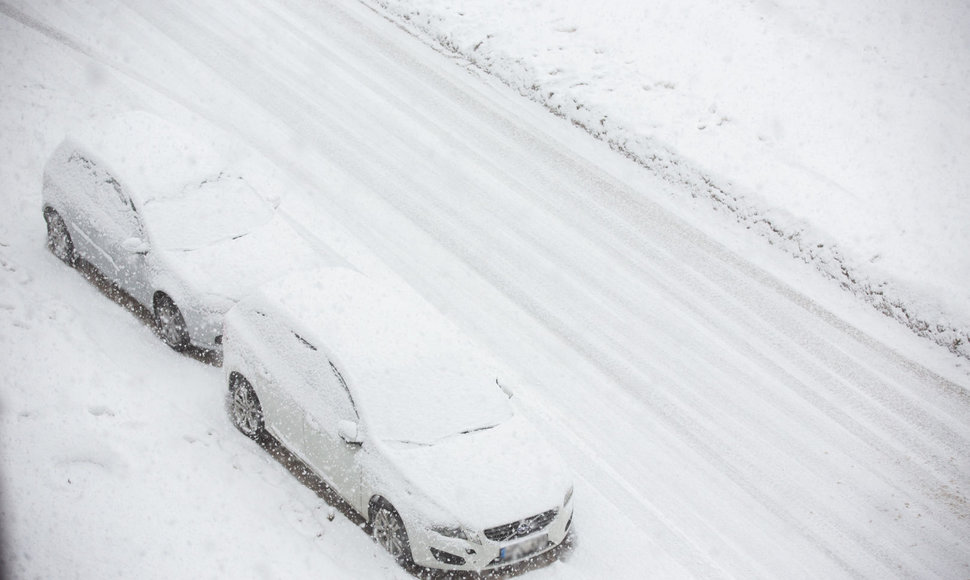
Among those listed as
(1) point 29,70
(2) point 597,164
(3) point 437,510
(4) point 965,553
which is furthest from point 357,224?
(4) point 965,553

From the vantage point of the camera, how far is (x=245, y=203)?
10164mm

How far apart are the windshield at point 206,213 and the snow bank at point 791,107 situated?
6948 mm

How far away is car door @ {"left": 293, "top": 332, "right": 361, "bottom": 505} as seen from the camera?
23.8 feet

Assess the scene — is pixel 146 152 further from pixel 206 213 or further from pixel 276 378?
pixel 276 378

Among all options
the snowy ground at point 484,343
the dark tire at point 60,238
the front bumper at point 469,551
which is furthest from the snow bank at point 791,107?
the dark tire at point 60,238

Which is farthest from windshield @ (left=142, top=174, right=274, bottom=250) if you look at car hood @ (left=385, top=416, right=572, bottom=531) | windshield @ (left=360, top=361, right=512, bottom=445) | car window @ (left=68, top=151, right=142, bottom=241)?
car hood @ (left=385, top=416, right=572, bottom=531)

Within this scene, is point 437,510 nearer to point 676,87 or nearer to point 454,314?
point 454,314

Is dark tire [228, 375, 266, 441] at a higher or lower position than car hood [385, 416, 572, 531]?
lower

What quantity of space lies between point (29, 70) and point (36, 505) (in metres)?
10.3

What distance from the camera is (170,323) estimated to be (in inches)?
356

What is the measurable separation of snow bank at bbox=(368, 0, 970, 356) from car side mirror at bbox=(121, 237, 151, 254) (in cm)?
844

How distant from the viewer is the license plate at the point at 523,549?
689cm

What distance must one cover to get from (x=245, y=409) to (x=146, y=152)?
4008 millimetres

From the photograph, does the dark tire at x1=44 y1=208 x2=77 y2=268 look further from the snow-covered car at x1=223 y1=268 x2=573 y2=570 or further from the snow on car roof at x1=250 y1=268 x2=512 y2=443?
the snow on car roof at x1=250 y1=268 x2=512 y2=443
